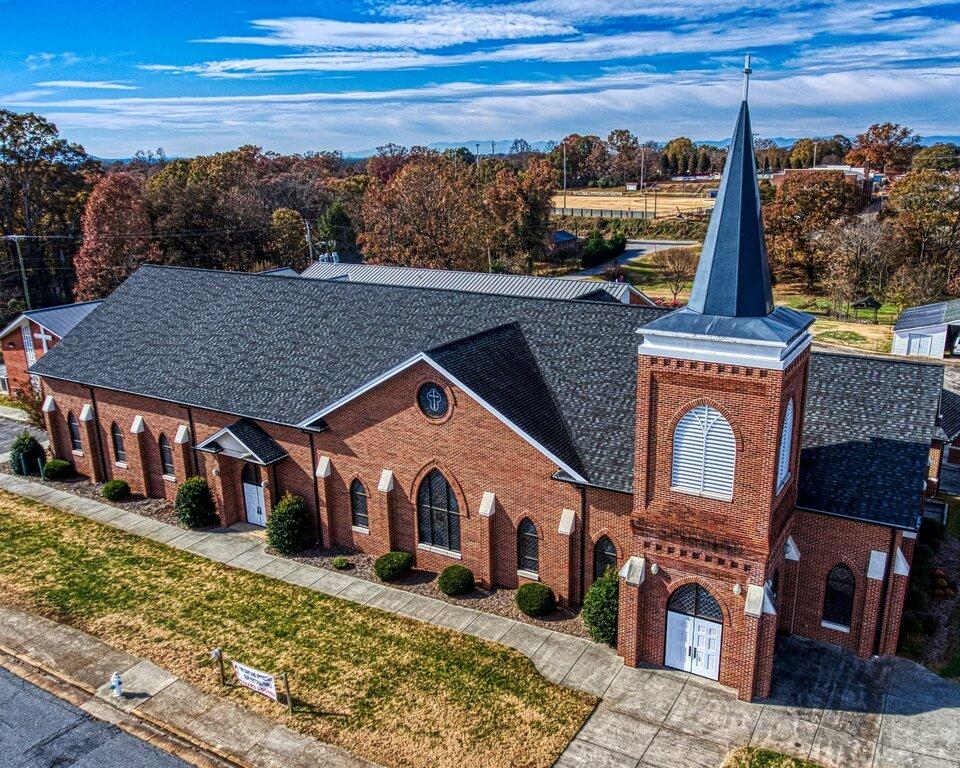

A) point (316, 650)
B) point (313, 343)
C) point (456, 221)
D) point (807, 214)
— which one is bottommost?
point (316, 650)

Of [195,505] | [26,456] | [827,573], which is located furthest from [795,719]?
[26,456]

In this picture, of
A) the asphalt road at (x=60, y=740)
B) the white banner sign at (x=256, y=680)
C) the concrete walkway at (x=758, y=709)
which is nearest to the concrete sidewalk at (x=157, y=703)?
the asphalt road at (x=60, y=740)

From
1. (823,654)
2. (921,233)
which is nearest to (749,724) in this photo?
(823,654)

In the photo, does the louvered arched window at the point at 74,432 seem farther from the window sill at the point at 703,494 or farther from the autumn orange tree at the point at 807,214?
the autumn orange tree at the point at 807,214

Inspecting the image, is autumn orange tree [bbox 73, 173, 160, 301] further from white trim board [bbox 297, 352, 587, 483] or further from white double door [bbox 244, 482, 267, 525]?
white trim board [bbox 297, 352, 587, 483]

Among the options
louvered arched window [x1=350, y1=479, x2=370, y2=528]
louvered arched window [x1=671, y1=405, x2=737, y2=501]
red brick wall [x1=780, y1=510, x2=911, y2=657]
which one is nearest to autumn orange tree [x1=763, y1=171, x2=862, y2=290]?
red brick wall [x1=780, y1=510, x2=911, y2=657]

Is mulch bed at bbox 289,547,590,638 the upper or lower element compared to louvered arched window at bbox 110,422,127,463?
lower

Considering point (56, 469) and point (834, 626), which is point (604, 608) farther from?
point (56, 469)
